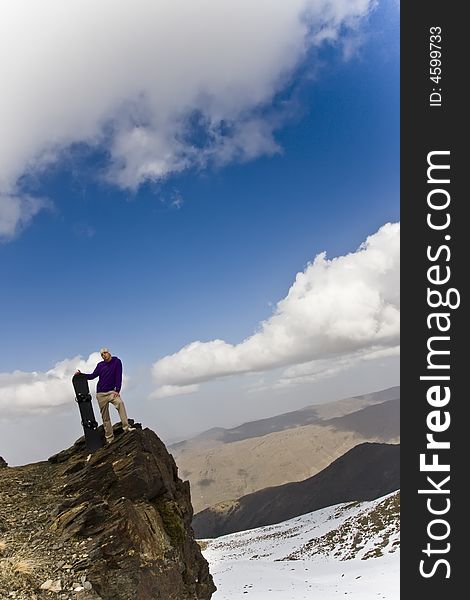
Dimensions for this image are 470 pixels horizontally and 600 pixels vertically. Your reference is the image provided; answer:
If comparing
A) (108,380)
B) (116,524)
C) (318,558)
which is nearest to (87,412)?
(108,380)

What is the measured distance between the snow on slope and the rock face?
30.7 meters

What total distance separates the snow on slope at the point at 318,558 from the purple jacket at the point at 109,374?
34225mm

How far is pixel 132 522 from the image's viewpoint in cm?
1496

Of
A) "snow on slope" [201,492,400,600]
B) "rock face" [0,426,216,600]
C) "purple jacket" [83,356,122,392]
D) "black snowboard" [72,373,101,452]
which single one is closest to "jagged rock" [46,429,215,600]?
"rock face" [0,426,216,600]

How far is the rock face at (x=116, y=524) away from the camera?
43.8 feet

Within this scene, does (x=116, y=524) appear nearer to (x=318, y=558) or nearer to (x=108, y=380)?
(x=108, y=380)

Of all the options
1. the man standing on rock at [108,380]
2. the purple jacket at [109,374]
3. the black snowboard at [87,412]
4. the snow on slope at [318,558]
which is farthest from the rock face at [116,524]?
the snow on slope at [318,558]

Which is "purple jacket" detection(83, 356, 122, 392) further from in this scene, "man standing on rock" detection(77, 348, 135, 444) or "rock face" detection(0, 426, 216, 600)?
"rock face" detection(0, 426, 216, 600)

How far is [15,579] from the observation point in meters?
12.4

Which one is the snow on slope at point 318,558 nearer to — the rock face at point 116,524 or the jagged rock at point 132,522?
the jagged rock at point 132,522

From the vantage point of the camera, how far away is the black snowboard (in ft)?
63.7

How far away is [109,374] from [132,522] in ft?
18.2

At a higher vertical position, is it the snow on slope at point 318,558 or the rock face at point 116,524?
the rock face at point 116,524

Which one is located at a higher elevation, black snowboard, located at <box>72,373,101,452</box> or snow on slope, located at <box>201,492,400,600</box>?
black snowboard, located at <box>72,373,101,452</box>
